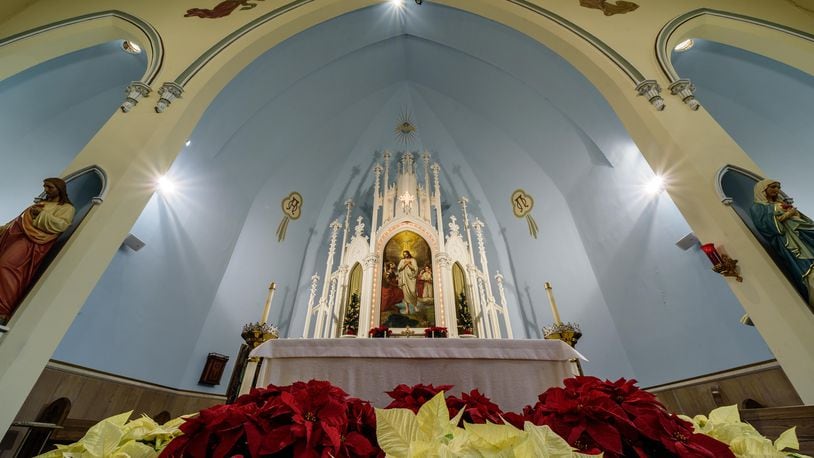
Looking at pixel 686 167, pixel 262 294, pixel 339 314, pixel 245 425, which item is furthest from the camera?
pixel 262 294

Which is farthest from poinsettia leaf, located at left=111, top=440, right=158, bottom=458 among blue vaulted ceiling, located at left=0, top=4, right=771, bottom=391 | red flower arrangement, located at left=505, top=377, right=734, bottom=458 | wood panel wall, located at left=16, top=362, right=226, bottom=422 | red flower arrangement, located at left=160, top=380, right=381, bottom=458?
blue vaulted ceiling, located at left=0, top=4, right=771, bottom=391

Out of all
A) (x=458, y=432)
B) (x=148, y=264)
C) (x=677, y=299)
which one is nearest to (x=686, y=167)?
(x=677, y=299)

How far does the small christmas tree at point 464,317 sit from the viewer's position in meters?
5.75

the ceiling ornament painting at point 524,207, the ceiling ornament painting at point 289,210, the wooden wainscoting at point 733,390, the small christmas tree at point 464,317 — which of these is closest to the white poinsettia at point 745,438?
the wooden wainscoting at point 733,390

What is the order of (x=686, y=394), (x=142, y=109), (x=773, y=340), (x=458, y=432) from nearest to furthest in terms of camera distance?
1. (x=458, y=432)
2. (x=773, y=340)
3. (x=142, y=109)
4. (x=686, y=394)

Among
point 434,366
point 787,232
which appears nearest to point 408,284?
point 434,366

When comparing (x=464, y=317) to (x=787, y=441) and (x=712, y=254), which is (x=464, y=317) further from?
(x=787, y=441)

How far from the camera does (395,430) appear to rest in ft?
1.86

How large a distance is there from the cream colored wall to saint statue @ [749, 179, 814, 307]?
3.8 inches

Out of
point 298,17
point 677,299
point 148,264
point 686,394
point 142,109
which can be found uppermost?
point 298,17

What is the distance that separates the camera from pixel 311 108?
7691mm

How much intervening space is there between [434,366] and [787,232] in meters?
3.12

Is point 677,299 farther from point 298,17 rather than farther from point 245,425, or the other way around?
point 298,17

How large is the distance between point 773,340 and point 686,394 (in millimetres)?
2325
